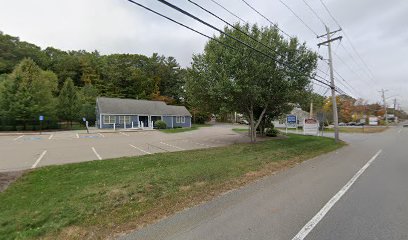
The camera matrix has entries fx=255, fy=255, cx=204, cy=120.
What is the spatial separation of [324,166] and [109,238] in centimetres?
936

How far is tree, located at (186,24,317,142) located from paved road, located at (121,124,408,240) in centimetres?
952

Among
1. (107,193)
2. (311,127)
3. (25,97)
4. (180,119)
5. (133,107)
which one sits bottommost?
Result: (107,193)

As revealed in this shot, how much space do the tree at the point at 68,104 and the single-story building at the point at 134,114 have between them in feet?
12.6

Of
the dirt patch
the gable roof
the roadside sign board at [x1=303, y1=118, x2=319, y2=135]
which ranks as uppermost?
the gable roof

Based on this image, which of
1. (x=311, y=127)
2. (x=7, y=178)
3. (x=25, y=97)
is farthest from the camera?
(x=25, y=97)

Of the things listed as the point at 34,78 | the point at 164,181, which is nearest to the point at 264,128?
the point at 164,181

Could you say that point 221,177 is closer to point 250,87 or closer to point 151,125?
point 250,87

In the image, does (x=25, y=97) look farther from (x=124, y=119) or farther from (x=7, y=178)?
(x=7, y=178)

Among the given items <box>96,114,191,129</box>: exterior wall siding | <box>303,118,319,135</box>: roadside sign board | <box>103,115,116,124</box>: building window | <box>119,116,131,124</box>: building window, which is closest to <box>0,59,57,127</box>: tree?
<box>96,114,191,129</box>: exterior wall siding

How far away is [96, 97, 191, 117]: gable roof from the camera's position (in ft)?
128

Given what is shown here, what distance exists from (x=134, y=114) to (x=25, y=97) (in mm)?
14652

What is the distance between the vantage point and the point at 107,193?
648 cm

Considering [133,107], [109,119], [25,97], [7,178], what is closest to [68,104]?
[25,97]

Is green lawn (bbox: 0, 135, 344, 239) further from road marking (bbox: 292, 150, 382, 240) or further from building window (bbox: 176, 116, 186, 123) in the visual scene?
building window (bbox: 176, 116, 186, 123)
